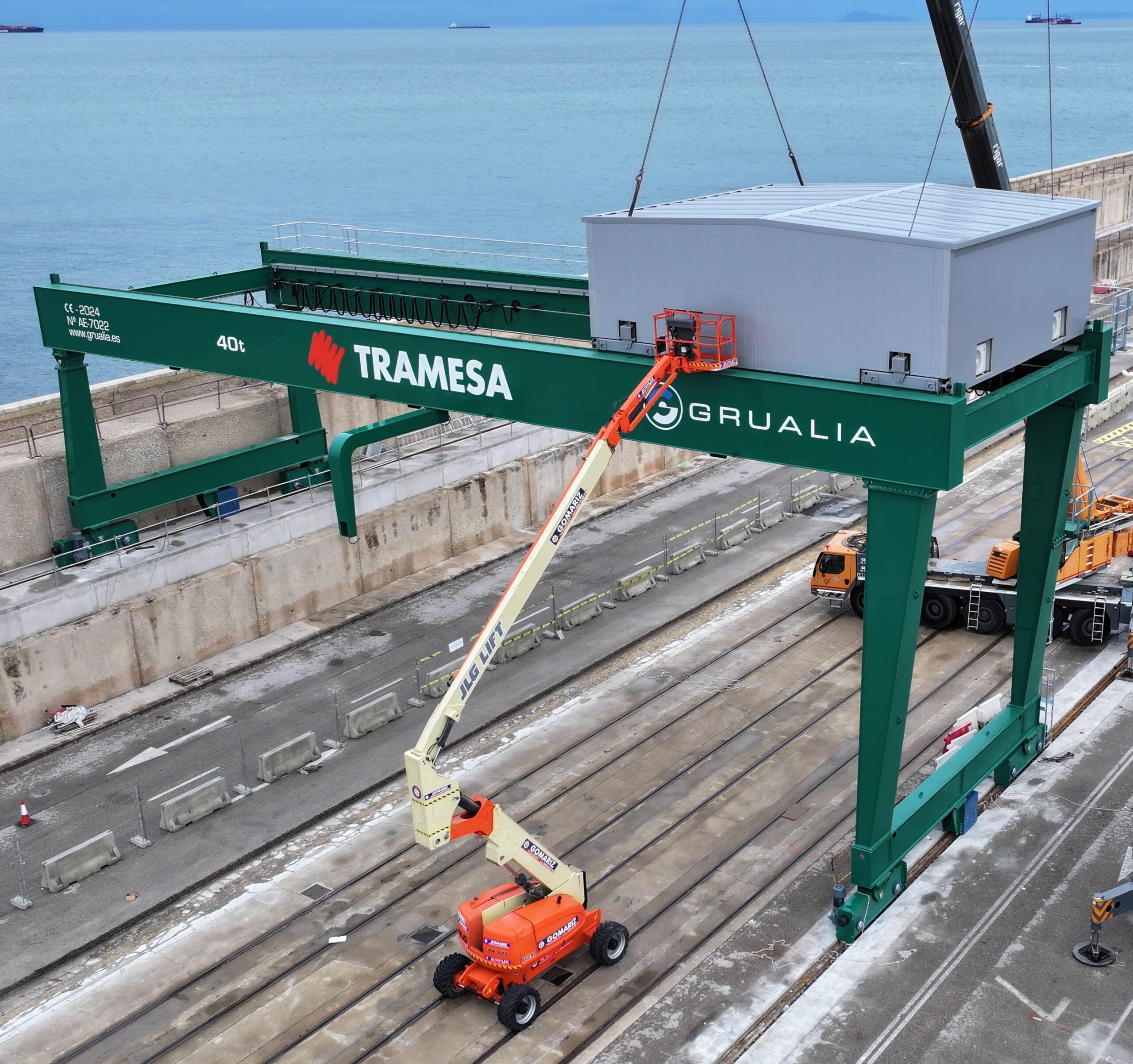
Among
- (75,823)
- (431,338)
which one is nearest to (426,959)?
(75,823)

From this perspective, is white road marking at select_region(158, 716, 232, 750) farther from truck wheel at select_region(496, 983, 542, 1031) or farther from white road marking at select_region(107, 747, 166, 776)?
truck wheel at select_region(496, 983, 542, 1031)

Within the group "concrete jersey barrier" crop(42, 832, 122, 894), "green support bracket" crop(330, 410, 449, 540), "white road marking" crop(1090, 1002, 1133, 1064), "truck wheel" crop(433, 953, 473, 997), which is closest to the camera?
"white road marking" crop(1090, 1002, 1133, 1064)

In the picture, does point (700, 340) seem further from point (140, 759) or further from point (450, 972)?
point (140, 759)

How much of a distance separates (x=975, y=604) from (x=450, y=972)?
728 inches

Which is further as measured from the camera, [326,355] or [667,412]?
[326,355]

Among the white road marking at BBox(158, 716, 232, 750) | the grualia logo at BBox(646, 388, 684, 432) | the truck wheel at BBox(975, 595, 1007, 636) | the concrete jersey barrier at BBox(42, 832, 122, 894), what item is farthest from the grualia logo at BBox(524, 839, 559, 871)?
the truck wheel at BBox(975, 595, 1007, 636)

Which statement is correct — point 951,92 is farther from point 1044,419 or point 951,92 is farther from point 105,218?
point 105,218

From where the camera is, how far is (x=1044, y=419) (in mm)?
24844

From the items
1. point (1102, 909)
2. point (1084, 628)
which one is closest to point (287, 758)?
point (1102, 909)

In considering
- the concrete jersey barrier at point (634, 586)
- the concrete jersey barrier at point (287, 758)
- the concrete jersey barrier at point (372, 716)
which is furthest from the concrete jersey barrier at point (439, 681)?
the concrete jersey barrier at point (634, 586)

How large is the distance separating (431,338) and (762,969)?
12.6 meters

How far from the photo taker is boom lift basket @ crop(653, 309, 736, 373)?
Answer: 21.4m

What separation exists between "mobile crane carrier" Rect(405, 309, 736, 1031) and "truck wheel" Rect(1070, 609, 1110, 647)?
51.1ft

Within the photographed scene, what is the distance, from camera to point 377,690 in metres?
32.3
